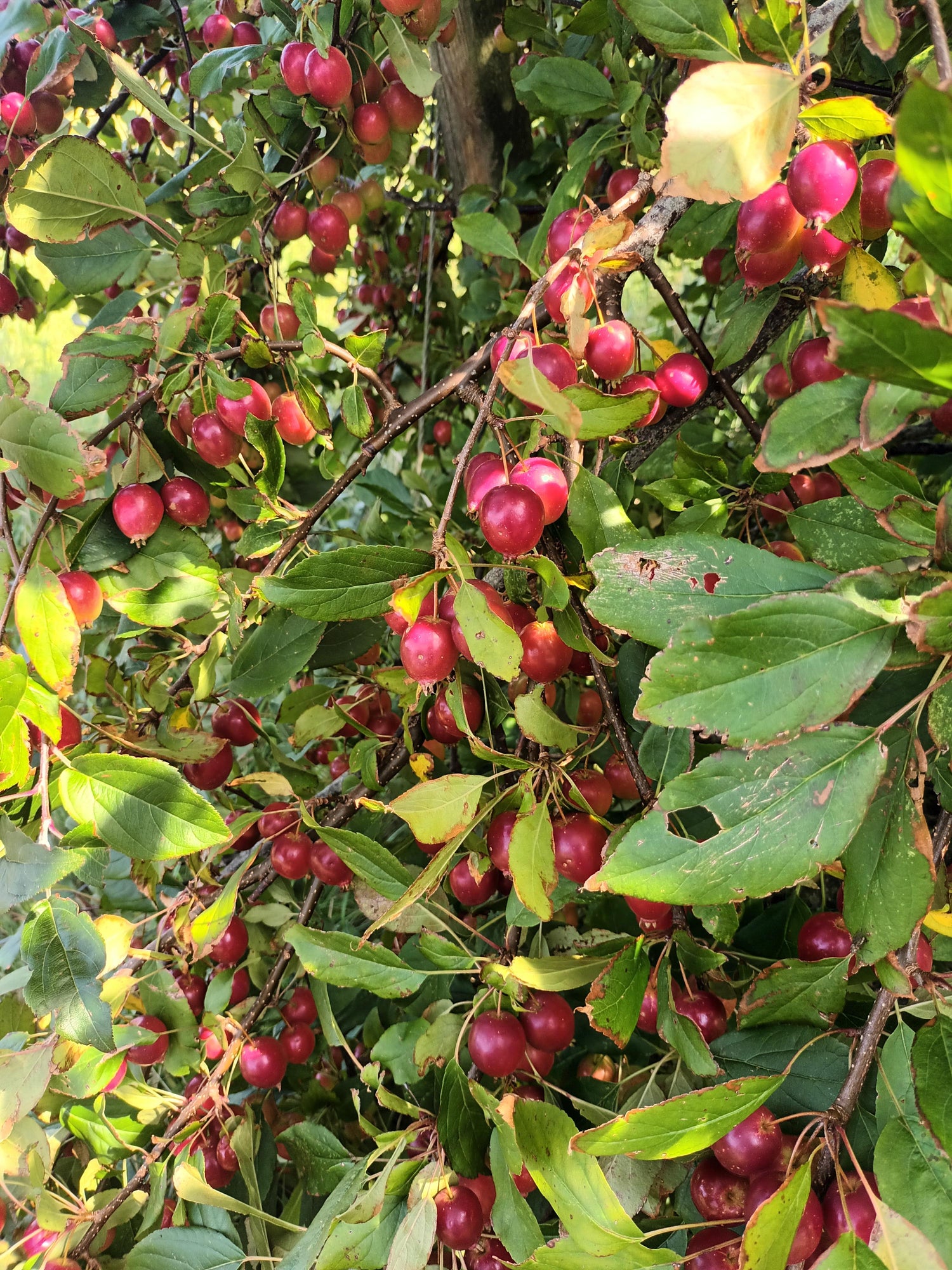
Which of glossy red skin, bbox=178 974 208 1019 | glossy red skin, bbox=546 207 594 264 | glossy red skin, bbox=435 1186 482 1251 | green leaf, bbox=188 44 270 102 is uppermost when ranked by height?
green leaf, bbox=188 44 270 102

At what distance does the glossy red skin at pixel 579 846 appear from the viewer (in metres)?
0.62

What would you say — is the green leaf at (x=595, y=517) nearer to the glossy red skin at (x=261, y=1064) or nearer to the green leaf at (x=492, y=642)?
the green leaf at (x=492, y=642)

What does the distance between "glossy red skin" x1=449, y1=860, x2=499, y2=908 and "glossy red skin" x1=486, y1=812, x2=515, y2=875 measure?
0.07 metres

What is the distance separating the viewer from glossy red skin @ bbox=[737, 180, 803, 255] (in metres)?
0.56

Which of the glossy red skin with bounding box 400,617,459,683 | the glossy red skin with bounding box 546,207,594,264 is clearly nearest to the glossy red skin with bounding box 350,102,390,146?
the glossy red skin with bounding box 546,207,594,264

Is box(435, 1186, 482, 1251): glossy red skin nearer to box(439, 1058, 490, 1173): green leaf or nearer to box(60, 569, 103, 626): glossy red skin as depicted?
box(439, 1058, 490, 1173): green leaf

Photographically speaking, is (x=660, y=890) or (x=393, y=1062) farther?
(x=393, y=1062)

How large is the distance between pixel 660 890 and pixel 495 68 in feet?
4.02

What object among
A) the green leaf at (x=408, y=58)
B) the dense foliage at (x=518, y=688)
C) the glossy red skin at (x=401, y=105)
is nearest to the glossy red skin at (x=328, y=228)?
the dense foliage at (x=518, y=688)

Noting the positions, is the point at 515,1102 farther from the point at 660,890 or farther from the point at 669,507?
the point at 669,507

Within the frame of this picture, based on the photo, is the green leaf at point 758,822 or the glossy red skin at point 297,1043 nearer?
the green leaf at point 758,822

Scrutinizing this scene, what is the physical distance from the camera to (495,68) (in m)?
1.21

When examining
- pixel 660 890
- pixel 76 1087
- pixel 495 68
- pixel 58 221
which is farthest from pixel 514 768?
pixel 495 68

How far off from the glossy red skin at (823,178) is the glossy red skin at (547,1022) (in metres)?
0.61
